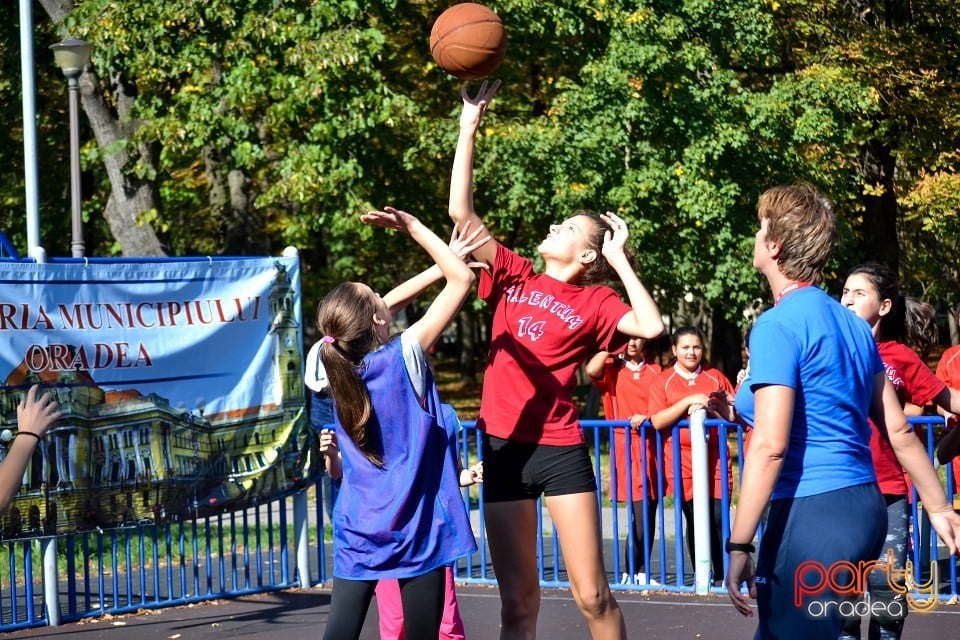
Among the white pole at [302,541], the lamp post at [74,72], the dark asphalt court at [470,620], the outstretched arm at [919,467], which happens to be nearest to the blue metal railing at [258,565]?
the white pole at [302,541]

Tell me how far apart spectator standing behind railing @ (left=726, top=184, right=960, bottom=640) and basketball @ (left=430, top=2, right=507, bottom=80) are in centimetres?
310

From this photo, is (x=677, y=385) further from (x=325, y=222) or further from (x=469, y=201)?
(x=325, y=222)

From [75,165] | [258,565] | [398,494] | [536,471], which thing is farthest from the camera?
[75,165]

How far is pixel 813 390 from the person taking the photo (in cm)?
352

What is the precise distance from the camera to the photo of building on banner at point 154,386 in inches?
294

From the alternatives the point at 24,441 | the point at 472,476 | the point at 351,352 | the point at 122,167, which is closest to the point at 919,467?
the point at 351,352

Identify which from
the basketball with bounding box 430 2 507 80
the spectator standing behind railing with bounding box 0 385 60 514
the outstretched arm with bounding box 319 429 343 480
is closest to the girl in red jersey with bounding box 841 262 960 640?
the basketball with bounding box 430 2 507 80

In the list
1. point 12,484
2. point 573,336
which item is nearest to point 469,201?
point 573,336

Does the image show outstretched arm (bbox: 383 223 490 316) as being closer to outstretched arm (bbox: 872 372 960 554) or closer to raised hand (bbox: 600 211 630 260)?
raised hand (bbox: 600 211 630 260)

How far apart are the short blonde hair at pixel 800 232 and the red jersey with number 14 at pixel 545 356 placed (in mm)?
1457

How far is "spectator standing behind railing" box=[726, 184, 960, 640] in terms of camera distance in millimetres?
3441

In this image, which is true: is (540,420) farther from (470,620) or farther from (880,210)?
(880,210)

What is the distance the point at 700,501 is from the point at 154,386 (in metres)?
3.75

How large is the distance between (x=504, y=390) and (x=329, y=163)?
1087 centimetres
